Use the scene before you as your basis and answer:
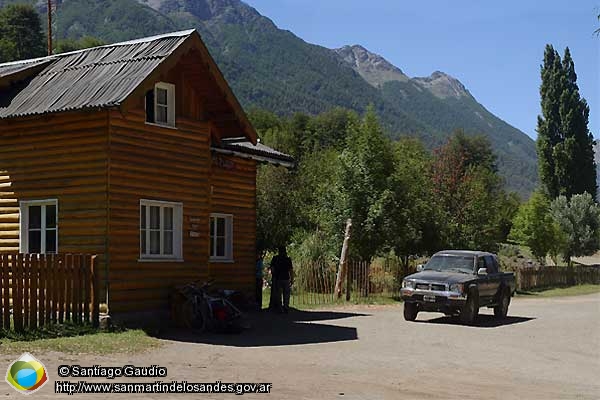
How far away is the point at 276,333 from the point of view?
18.7 m

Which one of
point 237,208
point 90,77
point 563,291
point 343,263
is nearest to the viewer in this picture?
point 90,77

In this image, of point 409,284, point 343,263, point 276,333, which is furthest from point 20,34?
point 276,333

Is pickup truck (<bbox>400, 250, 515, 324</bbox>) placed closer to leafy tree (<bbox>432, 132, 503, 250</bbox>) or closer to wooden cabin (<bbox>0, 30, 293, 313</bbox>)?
wooden cabin (<bbox>0, 30, 293, 313</bbox>)

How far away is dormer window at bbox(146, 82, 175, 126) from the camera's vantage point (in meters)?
19.4

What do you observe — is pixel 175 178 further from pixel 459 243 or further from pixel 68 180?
pixel 459 243

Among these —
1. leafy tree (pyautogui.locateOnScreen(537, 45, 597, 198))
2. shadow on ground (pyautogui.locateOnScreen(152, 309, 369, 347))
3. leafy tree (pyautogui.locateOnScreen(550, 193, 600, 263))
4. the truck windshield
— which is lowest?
shadow on ground (pyautogui.locateOnScreen(152, 309, 369, 347))

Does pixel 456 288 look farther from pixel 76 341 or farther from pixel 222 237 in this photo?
pixel 76 341

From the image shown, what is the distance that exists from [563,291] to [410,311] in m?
24.7

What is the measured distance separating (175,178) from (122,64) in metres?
2.94

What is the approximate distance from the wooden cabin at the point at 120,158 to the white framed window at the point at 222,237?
9.20ft

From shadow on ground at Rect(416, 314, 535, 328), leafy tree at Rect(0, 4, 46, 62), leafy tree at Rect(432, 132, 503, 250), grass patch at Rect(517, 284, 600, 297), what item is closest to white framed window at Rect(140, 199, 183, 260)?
shadow on ground at Rect(416, 314, 535, 328)

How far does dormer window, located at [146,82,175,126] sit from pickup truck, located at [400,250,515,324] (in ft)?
→ 25.4

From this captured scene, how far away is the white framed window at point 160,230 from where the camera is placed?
62.3 ft

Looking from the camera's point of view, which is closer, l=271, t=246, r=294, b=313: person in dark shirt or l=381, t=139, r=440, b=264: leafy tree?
l=271, t=246, r=294, b=313: person in dark shirt
